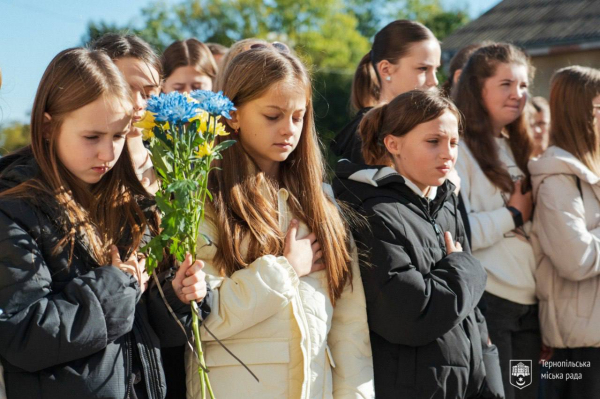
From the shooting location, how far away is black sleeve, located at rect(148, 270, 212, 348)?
109 inches

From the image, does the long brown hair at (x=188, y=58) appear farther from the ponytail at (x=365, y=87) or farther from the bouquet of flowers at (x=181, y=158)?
the bouquet of flowers at (x=181, y=158)

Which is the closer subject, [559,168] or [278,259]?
[278,259]

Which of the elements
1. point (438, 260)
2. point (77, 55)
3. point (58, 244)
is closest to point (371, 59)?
point (438, 260)

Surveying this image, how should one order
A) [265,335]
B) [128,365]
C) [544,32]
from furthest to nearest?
[544,32] → [265,335] → [128,365]

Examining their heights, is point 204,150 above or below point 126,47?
below

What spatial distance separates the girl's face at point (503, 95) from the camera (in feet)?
15.2

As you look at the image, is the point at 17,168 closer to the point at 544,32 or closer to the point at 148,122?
the point at 148,122

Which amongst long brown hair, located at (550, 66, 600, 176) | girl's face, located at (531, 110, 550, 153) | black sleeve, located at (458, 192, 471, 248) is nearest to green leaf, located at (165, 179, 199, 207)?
black sleeve, located at (458, 192, 471, 248)

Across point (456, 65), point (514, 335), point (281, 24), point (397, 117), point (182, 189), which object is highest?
point (281, 24)

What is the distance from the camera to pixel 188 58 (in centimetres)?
516

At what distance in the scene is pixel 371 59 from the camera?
15.4 feet

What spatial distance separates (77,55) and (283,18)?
159 feet

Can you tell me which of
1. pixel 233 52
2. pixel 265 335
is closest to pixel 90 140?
pixel 265 335

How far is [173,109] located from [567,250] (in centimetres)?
270
